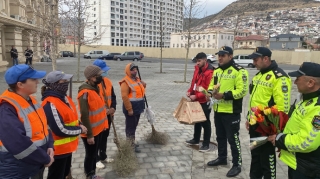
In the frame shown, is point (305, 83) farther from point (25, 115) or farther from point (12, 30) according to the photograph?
point (12, 30)

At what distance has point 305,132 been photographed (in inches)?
85.4

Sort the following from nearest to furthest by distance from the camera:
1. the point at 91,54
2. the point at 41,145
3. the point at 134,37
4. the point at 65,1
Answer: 1. the point at 41,145
2. the point at 65,1
3. the point at 91,54
4. the point at 134,37

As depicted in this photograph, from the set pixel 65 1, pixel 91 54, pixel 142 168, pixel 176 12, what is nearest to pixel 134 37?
pixel 176 12

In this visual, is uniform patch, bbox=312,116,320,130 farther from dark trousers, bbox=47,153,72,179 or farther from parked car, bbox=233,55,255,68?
parked car, bbox=233,55,255,68

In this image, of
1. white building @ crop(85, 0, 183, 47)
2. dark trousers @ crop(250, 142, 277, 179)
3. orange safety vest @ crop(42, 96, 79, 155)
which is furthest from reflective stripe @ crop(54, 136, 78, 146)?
white building @ crop(85, 0, 183, 47)

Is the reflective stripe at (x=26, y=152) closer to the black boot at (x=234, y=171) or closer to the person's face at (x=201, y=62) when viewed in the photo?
the black boot at (x=234, y=171)

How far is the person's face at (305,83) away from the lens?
2.29 m

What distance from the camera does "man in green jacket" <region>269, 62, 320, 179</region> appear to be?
2.14 meters

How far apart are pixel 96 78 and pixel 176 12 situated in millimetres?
140757

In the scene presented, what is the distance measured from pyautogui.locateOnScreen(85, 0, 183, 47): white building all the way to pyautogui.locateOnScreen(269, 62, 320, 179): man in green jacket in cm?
9701

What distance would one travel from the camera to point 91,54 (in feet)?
138

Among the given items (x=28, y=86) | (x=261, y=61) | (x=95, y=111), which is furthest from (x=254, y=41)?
(x=28, y=86)

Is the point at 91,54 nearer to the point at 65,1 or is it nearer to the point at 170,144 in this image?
the point at 65,1

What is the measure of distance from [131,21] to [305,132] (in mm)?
117175
